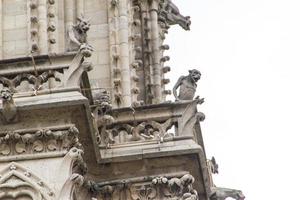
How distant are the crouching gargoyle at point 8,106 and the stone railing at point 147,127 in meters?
2.46

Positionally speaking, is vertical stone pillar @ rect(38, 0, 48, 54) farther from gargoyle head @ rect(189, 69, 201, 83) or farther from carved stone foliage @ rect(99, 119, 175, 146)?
gargoyle head @ rect(189, 69, 201, 83)

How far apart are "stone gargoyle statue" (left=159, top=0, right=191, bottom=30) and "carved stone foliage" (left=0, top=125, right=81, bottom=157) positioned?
9901 millimetres

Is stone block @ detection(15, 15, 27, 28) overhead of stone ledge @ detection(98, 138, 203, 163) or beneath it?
overhead

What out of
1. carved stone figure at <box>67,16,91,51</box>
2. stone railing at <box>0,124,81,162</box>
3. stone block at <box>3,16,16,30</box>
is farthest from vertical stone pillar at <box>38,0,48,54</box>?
stone railing at <box>0,124,81,162</box>

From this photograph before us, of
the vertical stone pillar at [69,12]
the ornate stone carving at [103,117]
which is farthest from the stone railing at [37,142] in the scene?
the vertical stone pillar at [69,12]

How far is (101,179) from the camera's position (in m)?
29.0

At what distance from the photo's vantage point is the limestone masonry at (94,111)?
26828mm

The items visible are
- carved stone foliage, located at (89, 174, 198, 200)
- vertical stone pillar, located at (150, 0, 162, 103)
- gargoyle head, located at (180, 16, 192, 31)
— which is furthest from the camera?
gargoyle head, located at (180, 16, 192, 31)

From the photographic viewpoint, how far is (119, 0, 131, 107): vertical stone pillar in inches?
1221

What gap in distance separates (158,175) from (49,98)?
9.83 ft

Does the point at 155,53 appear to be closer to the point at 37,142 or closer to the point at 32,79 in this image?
the point at 32,79

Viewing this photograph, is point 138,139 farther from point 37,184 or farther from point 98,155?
point 37,184

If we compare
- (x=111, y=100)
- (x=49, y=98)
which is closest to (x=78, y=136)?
(x=49, y=98)

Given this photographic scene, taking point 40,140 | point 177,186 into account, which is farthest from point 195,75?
point 40,140
